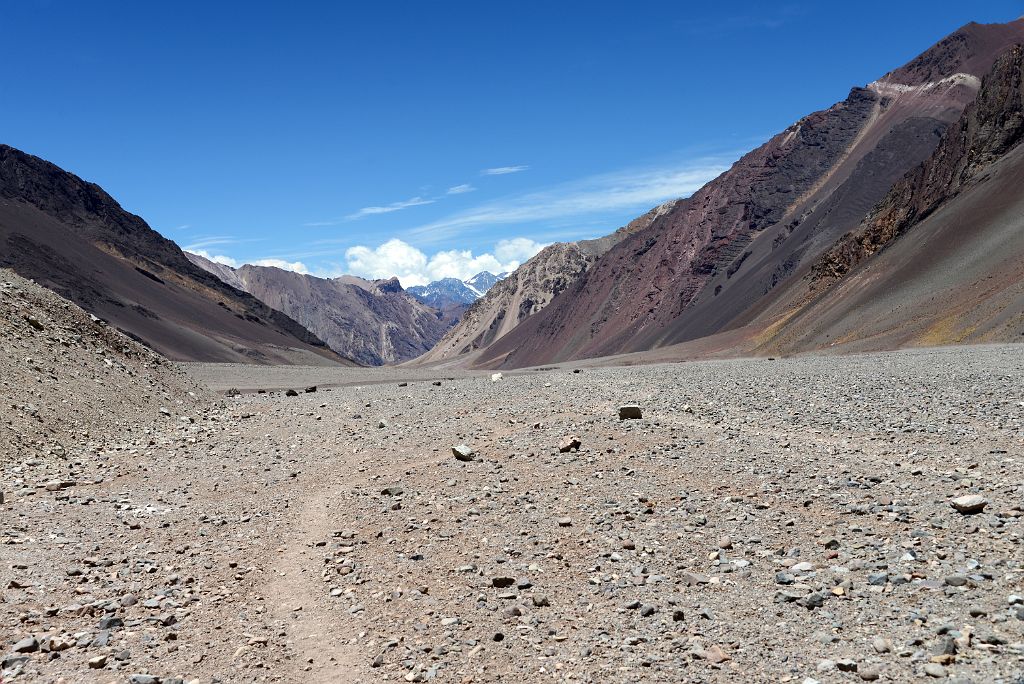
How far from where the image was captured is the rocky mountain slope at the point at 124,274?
84.2 meters

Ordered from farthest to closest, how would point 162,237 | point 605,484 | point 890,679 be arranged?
1. point 162,237
2. point 605,484
3. point 890,679

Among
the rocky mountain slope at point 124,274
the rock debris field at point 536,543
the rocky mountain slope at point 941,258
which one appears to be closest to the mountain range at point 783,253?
the rocky mountain slope at point 941,258

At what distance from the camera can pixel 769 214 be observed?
13325cm

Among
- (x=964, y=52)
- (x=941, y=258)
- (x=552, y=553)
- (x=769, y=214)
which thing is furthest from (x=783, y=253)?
(x=552, y=553)

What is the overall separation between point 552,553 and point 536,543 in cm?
41

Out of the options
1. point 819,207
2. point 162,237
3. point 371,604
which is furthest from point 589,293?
point 371,604

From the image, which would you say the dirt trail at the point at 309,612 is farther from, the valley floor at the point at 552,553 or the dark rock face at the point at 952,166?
the dark rock face at the point at 952,166

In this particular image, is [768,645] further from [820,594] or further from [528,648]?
[528,648]

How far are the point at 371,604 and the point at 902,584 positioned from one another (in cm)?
514

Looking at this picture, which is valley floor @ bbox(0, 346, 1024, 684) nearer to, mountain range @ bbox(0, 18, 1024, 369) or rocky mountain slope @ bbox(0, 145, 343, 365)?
mountain range @ bbox(0, 18, 1024, 369)

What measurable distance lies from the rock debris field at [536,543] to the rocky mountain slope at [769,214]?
89957 mm

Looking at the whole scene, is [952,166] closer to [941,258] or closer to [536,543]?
[941,258]

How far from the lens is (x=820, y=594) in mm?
7465

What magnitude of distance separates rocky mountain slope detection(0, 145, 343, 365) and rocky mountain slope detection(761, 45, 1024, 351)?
58573 mm
